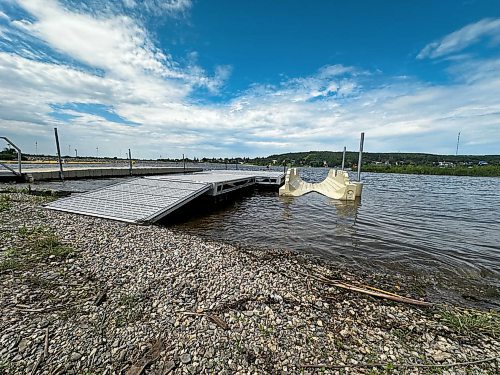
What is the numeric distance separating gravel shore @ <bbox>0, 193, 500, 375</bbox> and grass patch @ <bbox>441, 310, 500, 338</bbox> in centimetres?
2

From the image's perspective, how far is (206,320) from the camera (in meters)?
2.92

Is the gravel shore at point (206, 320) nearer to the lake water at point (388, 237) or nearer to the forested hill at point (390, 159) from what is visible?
the lake water at point (388, 237)

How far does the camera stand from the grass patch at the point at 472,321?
3.04m

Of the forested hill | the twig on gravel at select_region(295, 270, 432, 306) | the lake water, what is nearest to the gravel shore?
the twig on gravel at select_region(295, 270, 432, 306)

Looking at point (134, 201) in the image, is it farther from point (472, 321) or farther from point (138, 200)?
point (472, 321)

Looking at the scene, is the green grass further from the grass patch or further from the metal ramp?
the grass patch

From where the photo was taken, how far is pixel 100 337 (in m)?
2.54

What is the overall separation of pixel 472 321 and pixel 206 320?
3542mm

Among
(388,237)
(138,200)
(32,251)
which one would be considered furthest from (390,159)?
(32,251)

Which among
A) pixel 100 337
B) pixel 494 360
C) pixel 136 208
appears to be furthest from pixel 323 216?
pixel 100 337

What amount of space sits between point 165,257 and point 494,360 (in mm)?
4780

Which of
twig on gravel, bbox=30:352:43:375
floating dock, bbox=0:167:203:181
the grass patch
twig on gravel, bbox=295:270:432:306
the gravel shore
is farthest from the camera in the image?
floating dock, bbox=0:167:203:181

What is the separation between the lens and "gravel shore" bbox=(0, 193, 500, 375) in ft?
7.71

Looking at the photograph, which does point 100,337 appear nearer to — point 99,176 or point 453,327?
point 453,327
